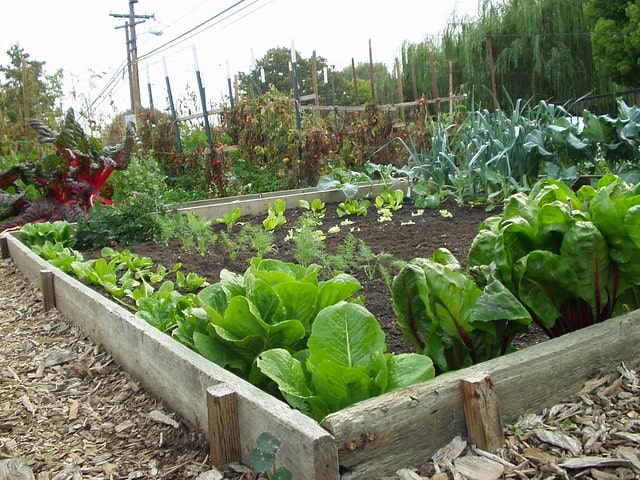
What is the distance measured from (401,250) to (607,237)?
1835 millimetres

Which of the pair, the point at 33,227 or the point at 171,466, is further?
the point at 33,227

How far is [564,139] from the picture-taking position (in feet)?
15.1

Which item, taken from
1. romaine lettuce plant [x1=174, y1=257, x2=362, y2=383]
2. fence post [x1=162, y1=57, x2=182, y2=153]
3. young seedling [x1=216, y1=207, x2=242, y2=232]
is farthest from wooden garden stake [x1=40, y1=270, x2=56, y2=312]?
fence post [x1=162, y1=57, x2=182, y2=153]

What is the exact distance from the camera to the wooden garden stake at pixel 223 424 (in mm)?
1566

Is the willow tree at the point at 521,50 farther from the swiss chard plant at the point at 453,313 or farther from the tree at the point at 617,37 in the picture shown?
the swiss chard plant at the point at 453,313

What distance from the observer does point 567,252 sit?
184cm

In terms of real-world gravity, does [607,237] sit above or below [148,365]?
above

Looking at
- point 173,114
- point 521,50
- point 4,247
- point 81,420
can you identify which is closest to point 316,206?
Result: point 4,247

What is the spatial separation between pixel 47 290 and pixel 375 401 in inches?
108

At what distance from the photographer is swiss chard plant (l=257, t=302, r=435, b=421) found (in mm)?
1558

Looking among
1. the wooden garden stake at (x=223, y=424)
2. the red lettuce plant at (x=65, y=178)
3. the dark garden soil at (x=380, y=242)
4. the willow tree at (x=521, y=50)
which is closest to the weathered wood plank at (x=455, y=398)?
the wooden garden stake at (x=223, y=424)

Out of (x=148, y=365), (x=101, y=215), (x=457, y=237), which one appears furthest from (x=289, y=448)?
(x=101, y=215)

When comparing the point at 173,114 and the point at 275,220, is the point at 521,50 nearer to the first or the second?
the point at 173,114

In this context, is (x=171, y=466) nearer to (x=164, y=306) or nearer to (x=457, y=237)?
(x=164, y=306)
